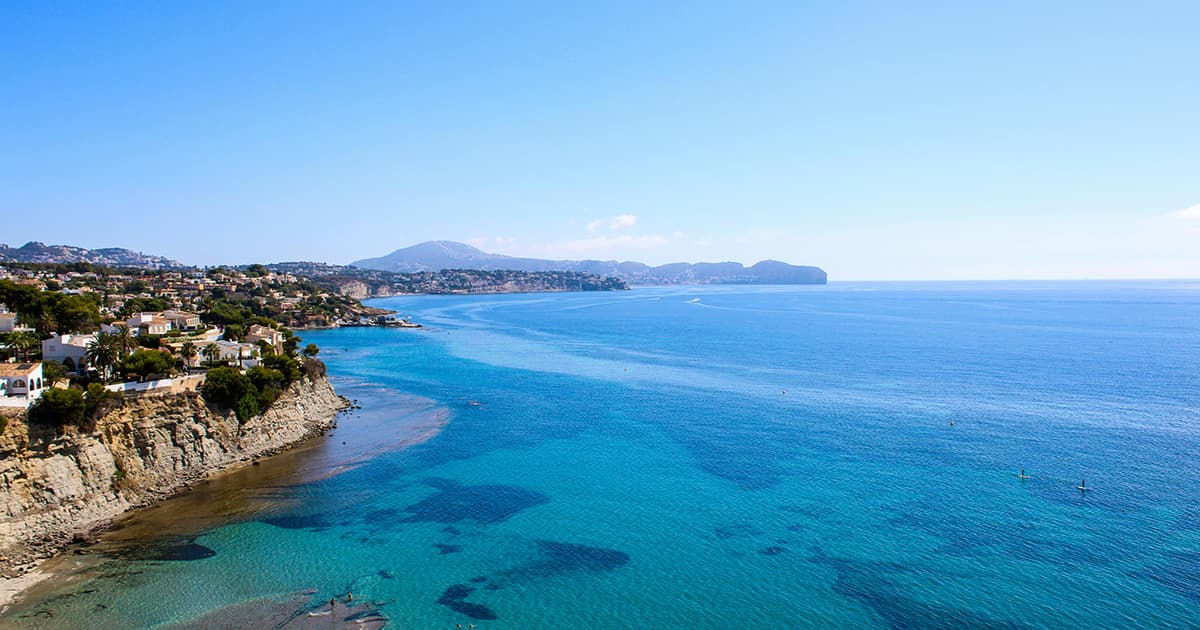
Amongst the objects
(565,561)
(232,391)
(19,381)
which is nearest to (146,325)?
(232,391)

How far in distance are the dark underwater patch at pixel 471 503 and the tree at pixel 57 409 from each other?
15.9 m

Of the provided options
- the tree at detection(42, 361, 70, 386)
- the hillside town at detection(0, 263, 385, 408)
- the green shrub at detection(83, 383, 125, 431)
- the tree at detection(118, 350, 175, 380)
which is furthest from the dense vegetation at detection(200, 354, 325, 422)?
the tree at detection(42, 361, 70, 386)

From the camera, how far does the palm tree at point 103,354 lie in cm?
3728

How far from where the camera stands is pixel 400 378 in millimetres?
69875

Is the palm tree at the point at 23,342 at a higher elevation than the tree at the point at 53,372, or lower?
higher

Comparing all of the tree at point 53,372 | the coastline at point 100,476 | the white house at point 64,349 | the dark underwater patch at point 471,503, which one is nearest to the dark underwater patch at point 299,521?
the dark underwater patch at point 471,503

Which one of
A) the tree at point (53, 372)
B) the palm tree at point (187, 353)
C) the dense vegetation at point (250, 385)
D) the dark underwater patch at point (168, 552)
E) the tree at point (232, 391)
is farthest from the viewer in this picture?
the palm tree at point (187, 353)

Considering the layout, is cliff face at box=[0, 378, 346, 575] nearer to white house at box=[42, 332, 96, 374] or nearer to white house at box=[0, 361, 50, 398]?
white house at box=[0, 361, 50, 398]

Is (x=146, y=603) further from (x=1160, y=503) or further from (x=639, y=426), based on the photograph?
(x=1160, y=503)

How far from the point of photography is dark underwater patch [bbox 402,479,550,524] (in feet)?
102

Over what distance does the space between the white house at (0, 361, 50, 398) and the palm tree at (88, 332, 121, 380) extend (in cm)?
514

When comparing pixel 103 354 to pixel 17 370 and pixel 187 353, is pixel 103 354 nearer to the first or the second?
pixel 17 370

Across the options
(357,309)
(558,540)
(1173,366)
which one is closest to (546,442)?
(558,540)

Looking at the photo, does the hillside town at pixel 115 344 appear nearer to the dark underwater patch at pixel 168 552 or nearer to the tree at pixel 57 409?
the tree at pixel 57 409
